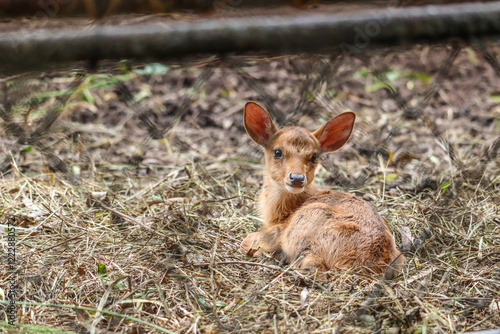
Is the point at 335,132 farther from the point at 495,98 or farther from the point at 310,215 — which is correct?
the point at 495,98

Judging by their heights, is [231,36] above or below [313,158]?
above

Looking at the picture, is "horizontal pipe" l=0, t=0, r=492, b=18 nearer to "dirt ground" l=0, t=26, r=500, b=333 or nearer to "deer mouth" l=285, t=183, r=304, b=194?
"dirt ground" l=0, t=26, r=500, b=333

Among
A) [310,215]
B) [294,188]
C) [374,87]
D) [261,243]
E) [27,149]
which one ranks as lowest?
[374,87]

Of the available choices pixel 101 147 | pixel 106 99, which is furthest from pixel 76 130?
pixel 106 99

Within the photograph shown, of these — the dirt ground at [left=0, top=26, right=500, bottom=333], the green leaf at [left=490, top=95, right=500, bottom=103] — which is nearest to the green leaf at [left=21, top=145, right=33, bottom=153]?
the dirt ground at [left=0, top=26, right=500, bottom=333]

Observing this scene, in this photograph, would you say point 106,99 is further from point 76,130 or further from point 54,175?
point 54,175

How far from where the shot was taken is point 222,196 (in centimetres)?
454

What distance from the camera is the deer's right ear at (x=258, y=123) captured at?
4.04 m

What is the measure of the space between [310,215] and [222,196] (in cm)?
105

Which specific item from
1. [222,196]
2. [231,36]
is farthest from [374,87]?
[231,36]

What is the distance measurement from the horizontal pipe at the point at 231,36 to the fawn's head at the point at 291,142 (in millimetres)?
1923

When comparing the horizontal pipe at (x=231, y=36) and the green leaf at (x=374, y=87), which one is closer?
the horizontal pipe at (x=231, y=36)

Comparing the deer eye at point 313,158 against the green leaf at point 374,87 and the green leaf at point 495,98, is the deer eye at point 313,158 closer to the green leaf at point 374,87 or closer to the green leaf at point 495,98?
the green leaf at point 374,87

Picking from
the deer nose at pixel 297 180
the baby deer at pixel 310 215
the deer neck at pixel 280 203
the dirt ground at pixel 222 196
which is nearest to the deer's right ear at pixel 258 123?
the baby deer at pixel 310 215
